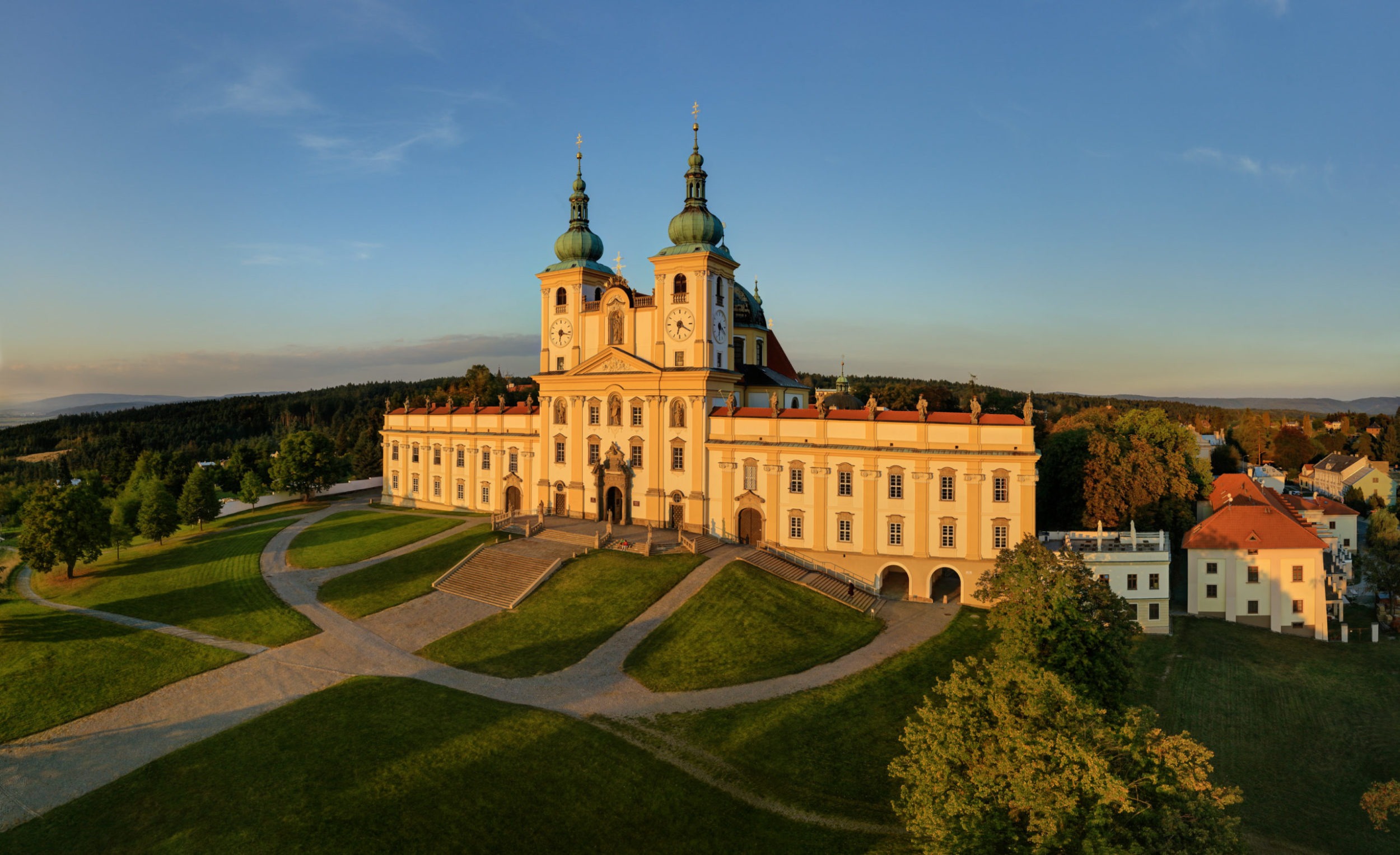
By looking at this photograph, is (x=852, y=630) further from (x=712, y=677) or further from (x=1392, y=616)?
(x=1392, y=616)

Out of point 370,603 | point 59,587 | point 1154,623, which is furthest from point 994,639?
Answer: point 59,587

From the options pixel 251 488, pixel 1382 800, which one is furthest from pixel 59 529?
pixel 1382 800

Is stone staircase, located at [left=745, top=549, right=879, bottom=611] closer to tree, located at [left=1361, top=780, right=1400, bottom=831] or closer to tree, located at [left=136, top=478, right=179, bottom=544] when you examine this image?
tree, located at [left=1361, top=780, right=1400, bottom=831]

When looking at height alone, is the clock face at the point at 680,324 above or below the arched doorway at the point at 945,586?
above

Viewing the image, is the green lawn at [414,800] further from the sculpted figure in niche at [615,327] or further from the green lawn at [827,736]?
the sculpted figure in niche at [615,327]

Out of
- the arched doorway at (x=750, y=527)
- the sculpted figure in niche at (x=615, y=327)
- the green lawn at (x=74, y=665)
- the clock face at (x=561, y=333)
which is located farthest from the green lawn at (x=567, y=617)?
the clock face at (x=561, y=333)

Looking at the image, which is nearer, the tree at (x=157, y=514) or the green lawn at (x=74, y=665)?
the green lawn at (x=74, y=665)

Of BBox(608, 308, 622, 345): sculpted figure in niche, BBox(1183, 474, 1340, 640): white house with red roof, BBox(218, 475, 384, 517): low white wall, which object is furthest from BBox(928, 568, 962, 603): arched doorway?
BBox(218, 475, 384, 517): low white wall
